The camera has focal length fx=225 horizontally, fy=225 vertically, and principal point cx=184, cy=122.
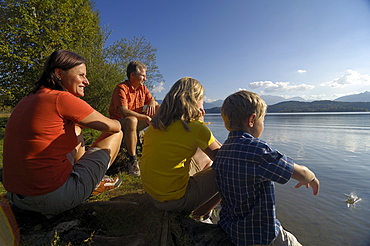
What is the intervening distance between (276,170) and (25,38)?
604 inches

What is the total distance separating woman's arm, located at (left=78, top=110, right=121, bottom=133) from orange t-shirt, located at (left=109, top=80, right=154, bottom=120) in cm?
233

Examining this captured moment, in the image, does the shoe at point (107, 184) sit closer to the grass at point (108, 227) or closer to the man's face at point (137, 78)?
the grass at point (108, 227)

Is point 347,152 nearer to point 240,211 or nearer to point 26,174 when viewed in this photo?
point 240,211

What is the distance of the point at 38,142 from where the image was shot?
6.57ft

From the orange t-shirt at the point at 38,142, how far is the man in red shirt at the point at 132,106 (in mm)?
2480

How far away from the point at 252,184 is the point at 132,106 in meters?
3.76

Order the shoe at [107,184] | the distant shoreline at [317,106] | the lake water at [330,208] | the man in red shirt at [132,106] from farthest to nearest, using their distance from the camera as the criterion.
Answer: the distant shoreline at [317,106], the man in red shirt at [132,106], the shoe at [107,184], the lake water at [330,208]

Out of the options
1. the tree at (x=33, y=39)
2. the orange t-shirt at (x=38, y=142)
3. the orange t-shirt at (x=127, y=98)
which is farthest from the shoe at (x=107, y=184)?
the tree at (x=33, y=39)

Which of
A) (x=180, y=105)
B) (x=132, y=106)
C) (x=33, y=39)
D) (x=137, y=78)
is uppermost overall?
(x=33, y=39)

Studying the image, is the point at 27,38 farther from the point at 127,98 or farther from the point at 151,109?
the point at 151,109

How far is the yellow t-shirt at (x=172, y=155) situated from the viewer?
7.62 feet

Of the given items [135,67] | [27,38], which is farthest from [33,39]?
[135,67]

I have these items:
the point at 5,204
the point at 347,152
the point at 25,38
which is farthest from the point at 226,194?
the point at 25,38

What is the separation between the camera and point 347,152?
29.6 feet
